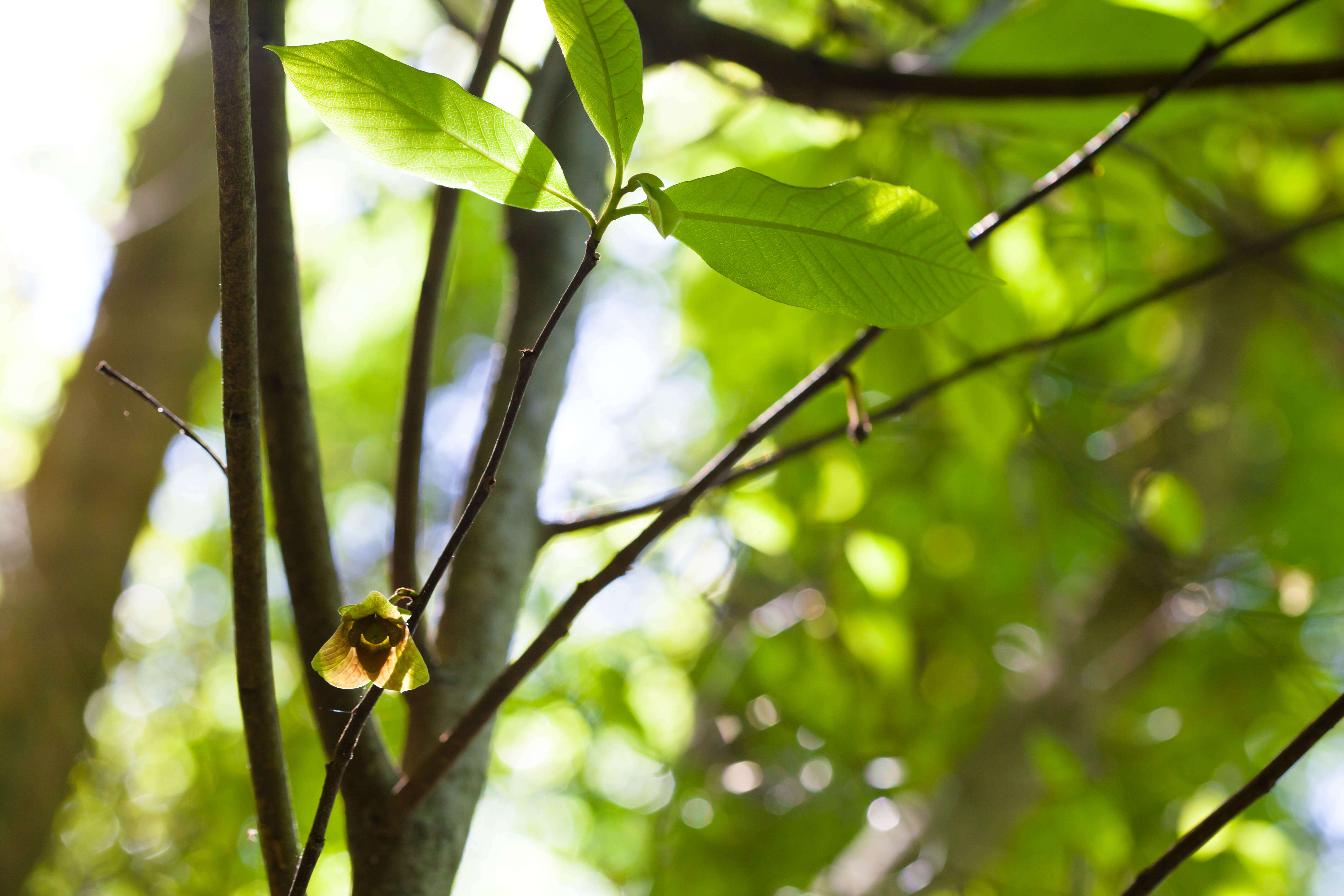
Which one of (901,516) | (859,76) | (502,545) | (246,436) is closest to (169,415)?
(246,436)

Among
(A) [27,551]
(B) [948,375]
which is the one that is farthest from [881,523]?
(A) [27,551]

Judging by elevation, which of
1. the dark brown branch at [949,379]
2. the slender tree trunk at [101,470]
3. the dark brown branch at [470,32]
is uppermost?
the slender tree trunk at [101,470]

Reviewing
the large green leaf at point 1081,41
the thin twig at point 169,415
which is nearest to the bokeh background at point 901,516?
the large green leaf at point 1081,41

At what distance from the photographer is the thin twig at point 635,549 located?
1.26ft

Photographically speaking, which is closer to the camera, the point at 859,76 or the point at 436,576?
the point at 436,576

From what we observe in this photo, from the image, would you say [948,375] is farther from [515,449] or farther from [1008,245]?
[1008,245]

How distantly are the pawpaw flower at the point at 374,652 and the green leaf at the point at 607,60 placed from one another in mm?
163

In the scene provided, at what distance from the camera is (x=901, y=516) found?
4.38 ft

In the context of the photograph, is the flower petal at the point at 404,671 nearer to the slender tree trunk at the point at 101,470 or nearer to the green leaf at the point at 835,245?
the green leaf at the point at 835,245

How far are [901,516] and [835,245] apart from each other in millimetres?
1093

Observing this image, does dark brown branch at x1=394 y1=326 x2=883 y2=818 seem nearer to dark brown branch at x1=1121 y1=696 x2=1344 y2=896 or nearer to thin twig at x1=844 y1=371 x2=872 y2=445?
thin twig at x1=844 y1=371 x2=872 y2=445

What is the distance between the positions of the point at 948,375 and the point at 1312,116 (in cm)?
95

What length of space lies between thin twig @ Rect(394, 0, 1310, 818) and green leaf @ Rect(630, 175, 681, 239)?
141mm

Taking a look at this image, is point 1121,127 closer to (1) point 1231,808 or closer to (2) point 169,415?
(1) point 1231,808
